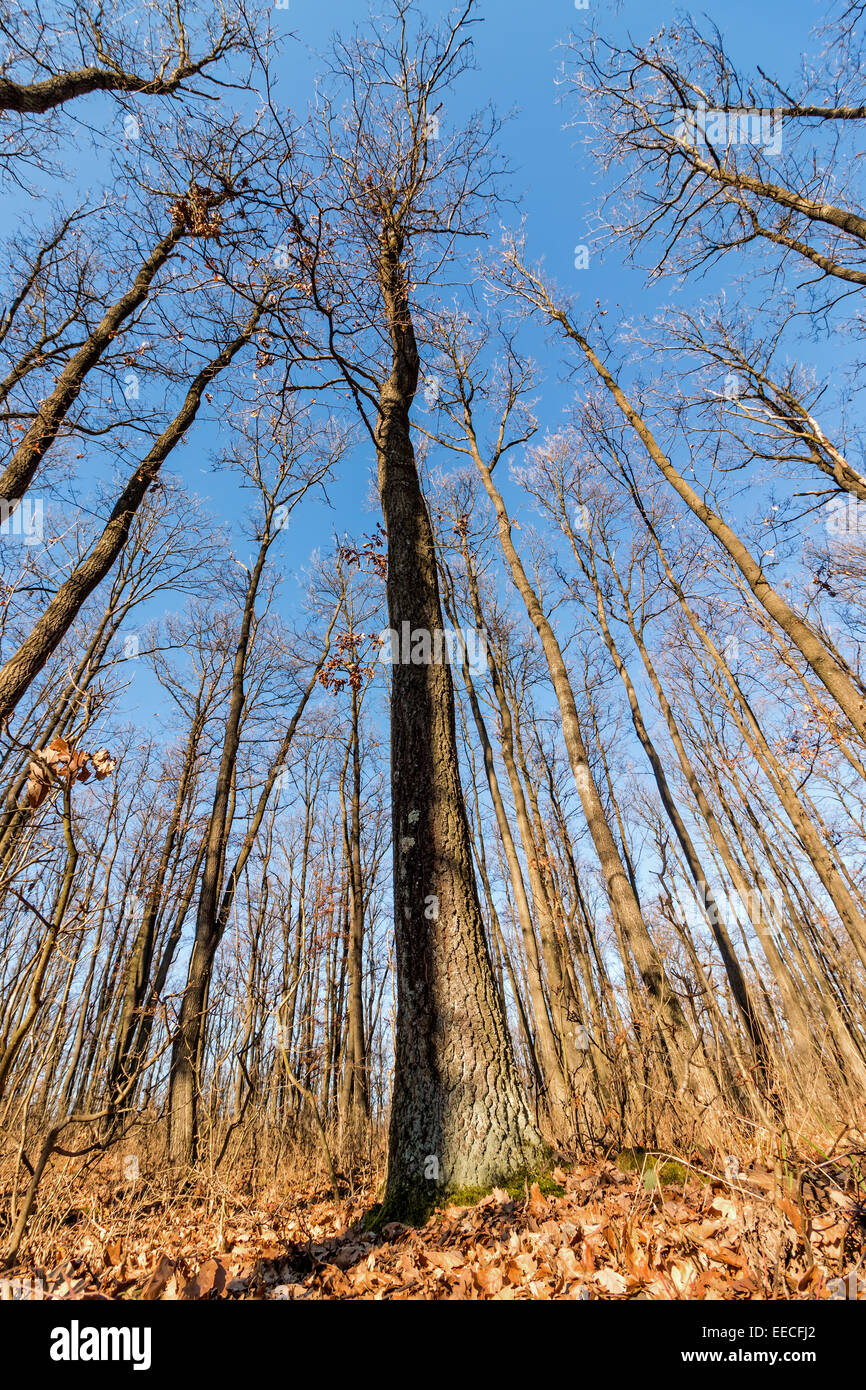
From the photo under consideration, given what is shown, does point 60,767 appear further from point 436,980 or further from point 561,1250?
point 561,1250

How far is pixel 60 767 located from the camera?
7.23 feet

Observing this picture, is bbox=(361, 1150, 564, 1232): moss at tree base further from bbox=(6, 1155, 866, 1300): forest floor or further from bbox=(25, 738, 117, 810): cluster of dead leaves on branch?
bbox=(25, 738, 117, 810): cluster of dead leaves on branch

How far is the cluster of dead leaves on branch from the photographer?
2.13 metres

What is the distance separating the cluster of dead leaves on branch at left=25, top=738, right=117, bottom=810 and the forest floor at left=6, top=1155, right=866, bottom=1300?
5.47 feet

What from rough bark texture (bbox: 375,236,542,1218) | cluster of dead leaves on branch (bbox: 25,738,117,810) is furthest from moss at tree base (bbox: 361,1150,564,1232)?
cluster of dead leaves on branch (bbox: 25,738,117,810)

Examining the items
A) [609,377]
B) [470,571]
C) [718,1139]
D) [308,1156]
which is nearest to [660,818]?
[470,571]

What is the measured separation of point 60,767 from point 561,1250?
8.50ft

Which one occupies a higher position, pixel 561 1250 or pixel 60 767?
pixel 60 767

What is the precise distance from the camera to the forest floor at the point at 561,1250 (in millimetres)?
1562

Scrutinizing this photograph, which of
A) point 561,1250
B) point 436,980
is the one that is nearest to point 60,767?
point 436,980

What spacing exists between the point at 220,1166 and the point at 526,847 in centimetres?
617

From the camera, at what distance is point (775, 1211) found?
1.54 meters

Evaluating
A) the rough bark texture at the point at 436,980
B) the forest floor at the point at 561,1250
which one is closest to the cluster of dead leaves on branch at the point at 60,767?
the forest floor at the point at 561,1250
